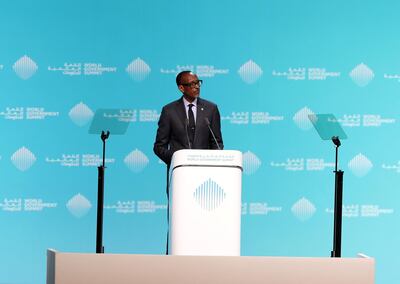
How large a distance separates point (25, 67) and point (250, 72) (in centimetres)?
182

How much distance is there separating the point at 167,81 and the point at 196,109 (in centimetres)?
166

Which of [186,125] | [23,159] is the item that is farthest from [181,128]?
[23,159]

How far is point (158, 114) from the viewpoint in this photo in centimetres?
593

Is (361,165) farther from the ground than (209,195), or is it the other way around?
(361,165)

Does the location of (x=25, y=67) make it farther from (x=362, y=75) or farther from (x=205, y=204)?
(x=205, y=204)

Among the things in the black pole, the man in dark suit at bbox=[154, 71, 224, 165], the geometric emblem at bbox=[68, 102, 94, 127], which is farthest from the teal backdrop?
Answer: the man in dark suit at bbox=[154, 71, 224, 165]

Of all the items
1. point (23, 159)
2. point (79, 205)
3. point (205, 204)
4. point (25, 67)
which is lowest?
point (79, 205)

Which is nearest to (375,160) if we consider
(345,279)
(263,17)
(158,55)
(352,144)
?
(352,144)

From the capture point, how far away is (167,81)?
5949 millimetres

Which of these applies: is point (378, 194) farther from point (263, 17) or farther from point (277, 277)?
point (277, 277)

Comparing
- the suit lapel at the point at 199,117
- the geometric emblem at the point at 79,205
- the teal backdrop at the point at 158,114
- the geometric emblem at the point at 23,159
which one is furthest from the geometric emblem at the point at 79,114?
the suit lapel at the point at 199,117

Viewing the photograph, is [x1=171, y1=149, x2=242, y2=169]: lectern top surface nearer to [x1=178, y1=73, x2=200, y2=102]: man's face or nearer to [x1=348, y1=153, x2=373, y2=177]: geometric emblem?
[x1=178, y1=73, x2=200, y2=102]: man's face

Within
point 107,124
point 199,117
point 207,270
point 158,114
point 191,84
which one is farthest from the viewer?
point 158,114

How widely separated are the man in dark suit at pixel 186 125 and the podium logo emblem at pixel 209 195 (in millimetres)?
1214
